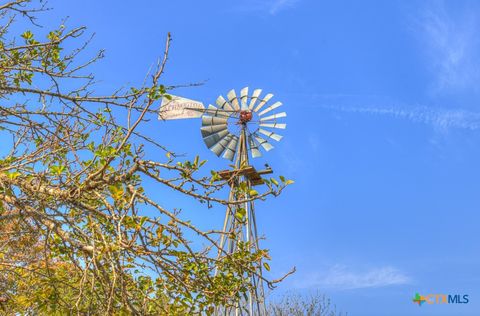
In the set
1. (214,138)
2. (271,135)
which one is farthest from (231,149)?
(271,135)

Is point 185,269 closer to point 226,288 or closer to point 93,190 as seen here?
point 226,288

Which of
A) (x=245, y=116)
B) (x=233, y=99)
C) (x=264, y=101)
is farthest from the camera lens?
(x=233, y=99)

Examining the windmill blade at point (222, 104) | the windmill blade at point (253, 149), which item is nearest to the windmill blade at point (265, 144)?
the windmill blade at point (253, 149)

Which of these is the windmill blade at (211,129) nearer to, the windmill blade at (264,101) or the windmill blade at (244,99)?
the windmill blade at (244,99)

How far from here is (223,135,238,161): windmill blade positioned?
13.7m

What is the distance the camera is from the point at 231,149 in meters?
13.8

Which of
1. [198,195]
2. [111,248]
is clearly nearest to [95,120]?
[198,195]

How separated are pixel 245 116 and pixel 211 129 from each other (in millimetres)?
1118

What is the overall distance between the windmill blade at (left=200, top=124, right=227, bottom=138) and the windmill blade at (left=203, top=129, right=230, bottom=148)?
9 cm

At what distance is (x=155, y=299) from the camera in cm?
328

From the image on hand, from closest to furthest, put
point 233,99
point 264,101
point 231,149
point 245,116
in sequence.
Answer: point 231,149
point 245,116
point 264,101
point 233,99

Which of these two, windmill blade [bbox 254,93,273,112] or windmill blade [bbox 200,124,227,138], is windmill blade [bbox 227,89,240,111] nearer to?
windmill blade [bbox 254,93,273,112]

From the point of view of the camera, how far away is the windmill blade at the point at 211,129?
13688 millimetres

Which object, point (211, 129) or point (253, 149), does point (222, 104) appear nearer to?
point (211, 129)
